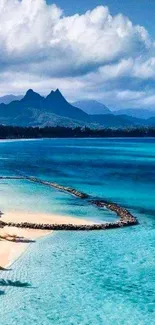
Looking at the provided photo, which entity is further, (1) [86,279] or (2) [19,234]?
(2) [19,234]

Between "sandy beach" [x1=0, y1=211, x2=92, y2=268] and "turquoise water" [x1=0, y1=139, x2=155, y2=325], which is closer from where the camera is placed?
"turquoise water" [x1=0, y1=139, x2=155, y2=325]

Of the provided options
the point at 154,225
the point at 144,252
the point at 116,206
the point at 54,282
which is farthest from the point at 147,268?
the point at 116,206

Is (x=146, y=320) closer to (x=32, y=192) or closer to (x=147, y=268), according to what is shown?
(x=147, y=268)

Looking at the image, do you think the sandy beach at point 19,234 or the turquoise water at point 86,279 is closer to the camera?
the turquoise water at point 86,279

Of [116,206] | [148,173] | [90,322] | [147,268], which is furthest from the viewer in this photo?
[148,173]

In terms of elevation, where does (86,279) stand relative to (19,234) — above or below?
below

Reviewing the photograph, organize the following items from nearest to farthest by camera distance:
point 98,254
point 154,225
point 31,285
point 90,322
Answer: point 90,322 < point 31,285 < point 98,254 < point 154,225

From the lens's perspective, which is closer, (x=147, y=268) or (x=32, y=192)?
(x=147, y=268)
